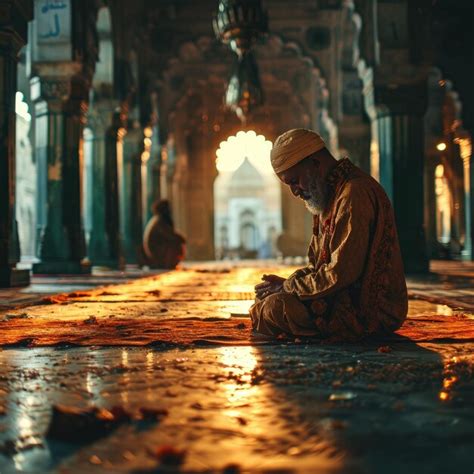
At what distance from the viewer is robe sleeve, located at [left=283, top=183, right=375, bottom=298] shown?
2.83m

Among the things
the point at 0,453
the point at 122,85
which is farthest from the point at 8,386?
the point at 122,85

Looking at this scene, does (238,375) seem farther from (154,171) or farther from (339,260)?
(154,171)

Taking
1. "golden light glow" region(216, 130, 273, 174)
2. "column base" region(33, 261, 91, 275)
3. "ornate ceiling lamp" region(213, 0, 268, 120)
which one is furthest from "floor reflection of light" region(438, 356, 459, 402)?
"golden light glow" region(216, 130, 273, 174)

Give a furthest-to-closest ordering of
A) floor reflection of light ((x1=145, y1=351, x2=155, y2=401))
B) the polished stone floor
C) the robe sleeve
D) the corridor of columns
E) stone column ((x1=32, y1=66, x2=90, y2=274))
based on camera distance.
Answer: stone column ((x1=32, y1=66, x2=90, y2=274)) → the robe sleeve → floor reflection of light ((x1=145, y1=351, x2=155, y2=401)) → the corridor of columns → the polished stone floor

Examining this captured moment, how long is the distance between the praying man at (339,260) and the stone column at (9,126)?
430cm

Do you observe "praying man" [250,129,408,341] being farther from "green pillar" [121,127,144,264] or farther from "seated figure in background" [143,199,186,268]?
"green pillar" [121,127,144,264]

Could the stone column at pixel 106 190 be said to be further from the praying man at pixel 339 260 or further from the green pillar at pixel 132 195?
the praying man at pixel 339 260

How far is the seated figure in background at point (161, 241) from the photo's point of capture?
11.9 metres

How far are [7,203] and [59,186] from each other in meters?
2.54

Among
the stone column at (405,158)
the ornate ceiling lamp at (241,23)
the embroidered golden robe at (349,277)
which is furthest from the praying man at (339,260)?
the ornate ceiling lamp at (241,23)

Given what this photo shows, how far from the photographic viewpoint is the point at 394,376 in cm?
219

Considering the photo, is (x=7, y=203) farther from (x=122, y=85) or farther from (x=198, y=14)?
(x=198, y=14)

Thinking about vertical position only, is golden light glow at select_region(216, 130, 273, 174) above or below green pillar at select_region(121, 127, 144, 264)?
above

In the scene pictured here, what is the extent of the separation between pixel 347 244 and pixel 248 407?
3.86ft
